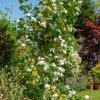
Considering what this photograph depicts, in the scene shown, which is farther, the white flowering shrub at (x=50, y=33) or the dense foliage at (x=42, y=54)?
the white flowering shrub at (x=50, y=33)

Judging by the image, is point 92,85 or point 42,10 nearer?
point 42,10

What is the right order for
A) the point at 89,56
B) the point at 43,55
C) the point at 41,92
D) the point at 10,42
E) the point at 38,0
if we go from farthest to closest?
1. the point at 89,56
2. the point at 10,42
3. the point at 38,0
4. the point at 43,55
5. the point at 41,92

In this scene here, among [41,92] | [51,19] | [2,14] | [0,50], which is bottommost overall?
[41,92]

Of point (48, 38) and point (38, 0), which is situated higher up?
point (38, 0)

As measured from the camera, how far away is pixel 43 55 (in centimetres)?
1071

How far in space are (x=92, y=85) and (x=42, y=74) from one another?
943 centimetres

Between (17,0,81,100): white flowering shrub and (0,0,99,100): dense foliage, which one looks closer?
(0,0,99,100): dense foliage

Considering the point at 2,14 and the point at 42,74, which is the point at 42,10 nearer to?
the point at 42,74

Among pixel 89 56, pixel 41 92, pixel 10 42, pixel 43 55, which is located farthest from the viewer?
pixel 89 56

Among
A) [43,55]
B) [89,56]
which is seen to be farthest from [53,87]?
[89,56]

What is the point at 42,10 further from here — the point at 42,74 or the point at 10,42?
the point at 10,42

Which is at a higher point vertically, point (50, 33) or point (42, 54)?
point (50, 33)

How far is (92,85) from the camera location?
18953 mm

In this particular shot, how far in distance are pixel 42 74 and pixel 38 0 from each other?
8.03 ft
